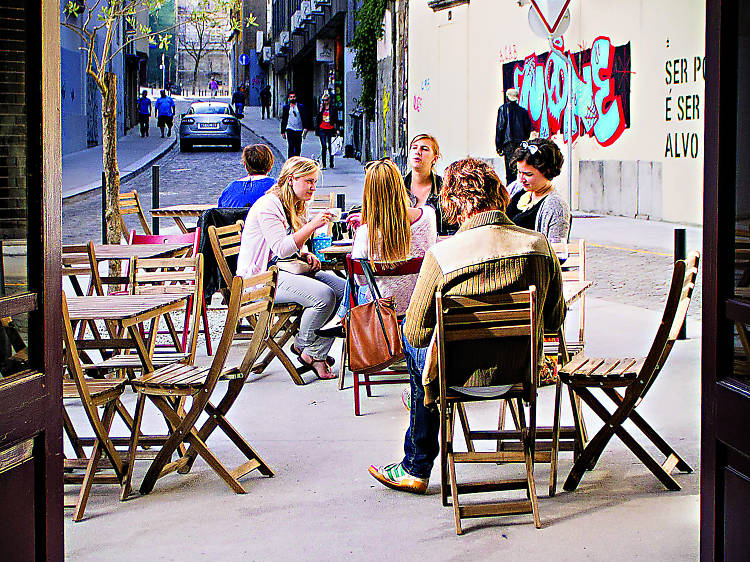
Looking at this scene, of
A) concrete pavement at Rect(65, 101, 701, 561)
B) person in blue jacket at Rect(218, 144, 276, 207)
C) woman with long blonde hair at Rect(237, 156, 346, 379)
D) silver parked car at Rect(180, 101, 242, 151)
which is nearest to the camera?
concrete pavement at Rect(65, 101, 701, 561)

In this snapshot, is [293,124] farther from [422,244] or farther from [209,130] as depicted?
[422,244]

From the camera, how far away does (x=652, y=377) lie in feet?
15.8

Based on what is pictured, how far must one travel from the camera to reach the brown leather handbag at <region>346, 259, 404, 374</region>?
5441 millimetres

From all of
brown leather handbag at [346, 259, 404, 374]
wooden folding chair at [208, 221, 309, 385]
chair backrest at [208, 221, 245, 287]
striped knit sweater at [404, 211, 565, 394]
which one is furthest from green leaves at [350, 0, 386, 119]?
striped knit sweater at [404, 211, 565, 394]

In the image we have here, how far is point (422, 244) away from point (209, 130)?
28.9 meters

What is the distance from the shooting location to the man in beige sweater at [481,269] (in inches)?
170

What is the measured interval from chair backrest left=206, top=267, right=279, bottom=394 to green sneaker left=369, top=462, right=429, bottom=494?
78 cm

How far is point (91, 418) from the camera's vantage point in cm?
460

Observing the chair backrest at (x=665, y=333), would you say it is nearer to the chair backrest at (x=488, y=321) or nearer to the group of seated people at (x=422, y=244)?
the group of seated people at (x=422, y=244)

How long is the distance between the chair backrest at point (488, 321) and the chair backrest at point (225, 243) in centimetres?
330

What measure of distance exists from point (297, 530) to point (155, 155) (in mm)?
29739

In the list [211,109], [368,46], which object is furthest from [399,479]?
[211,109]

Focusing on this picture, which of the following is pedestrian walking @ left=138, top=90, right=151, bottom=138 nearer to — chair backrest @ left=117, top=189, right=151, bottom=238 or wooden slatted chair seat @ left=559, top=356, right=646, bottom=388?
chair backrest @ left=117, top=189, right=151, bottom=238

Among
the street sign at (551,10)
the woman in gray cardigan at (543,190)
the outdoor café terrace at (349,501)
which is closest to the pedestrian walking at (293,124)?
the street sign at (551,10)
